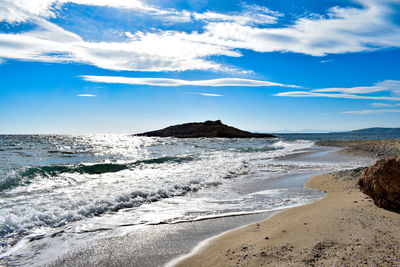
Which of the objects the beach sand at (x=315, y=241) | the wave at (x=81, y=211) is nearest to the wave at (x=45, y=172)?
the wave at (x=81, y=211)

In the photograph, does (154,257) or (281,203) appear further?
(281,203)

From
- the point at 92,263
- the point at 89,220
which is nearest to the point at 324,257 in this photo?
the point at 92,263

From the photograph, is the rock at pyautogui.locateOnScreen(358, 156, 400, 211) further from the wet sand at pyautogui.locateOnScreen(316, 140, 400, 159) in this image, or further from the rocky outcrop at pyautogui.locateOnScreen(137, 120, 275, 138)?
the rocky outcrop at pyautogui.locateOnScreen(137, 120, 275, 138)

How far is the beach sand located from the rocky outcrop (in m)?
78.7

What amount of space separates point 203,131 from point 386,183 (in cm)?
8357

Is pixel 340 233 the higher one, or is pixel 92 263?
pixel 340 233

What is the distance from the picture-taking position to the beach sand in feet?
9.82

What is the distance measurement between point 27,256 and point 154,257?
1.80 m

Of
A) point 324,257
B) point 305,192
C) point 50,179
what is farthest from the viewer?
point 50,179

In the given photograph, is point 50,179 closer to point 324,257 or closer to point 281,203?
point 281,203

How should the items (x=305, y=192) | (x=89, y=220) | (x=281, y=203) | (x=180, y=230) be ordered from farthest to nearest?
(x=305, y=192), (x=281, y=203), (x=89, y=220), (x=180, y=230)

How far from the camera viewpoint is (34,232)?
183 inches

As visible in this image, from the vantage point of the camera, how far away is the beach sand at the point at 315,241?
2.99 metres

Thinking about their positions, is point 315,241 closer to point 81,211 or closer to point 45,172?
point 81,211
